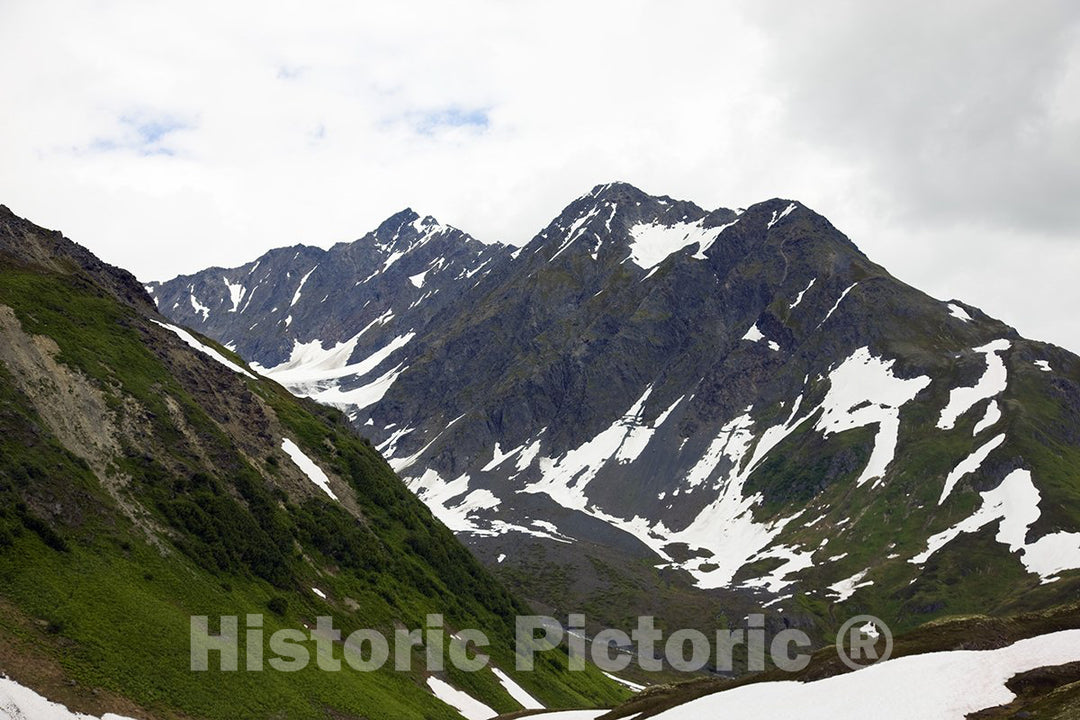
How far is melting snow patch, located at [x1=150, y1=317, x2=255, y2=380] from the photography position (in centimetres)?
11712

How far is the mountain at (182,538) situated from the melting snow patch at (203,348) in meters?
1.33

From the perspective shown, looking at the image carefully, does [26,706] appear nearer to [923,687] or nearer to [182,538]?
[182,538]

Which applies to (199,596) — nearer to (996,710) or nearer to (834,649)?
(834,649)

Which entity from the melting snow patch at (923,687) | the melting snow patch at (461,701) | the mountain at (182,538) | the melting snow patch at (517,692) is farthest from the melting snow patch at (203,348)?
the melting snow patch at (923,687)

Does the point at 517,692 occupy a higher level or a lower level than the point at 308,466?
lower

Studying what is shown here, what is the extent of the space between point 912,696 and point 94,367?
8262 centimetres

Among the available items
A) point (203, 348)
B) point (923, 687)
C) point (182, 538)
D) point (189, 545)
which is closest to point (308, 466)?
point (203, 348)

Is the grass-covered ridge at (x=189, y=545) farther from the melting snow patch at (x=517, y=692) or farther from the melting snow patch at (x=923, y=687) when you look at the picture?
the melting snow patch at (x=923, y=687)

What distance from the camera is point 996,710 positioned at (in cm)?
3734

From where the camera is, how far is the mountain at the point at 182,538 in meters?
54.7

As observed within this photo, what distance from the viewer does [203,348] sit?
406 feet

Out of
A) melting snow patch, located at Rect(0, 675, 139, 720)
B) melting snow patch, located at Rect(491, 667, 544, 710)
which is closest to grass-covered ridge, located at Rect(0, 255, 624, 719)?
melting snow patch, located at Rect(0, 675, 139, 720)

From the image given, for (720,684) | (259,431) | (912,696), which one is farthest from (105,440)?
(912,696)

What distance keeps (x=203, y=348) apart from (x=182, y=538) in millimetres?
54860
